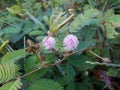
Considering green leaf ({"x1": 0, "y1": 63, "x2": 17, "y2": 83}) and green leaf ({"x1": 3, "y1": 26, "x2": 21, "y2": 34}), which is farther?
green leaf ({"x1": 3, "y1": 26, "x2": 21, "y2": 34})

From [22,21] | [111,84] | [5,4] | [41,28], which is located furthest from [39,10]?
[111,84]

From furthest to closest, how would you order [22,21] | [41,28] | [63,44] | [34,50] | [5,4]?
1. [5,4]
2. [22,21]
3. [41,28]
4. [63,44]
5. [34,50]

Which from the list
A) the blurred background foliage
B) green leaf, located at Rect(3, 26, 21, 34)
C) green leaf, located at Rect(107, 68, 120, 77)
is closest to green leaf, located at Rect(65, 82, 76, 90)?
the blurred background foliage

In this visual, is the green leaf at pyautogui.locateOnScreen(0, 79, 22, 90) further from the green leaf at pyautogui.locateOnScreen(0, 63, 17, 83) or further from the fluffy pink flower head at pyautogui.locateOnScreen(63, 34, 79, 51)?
the fluffy pink flower head at pyautogui.locateOnScreen(63, 34, 79, 51)

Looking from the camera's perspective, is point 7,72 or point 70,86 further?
point 70,86

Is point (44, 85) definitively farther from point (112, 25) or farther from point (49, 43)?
point (112, 25)

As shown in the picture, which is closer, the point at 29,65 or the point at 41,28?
the point at 29,65

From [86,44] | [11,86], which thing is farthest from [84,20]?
[11,86]

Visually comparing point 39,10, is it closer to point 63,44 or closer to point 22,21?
point 22,21
